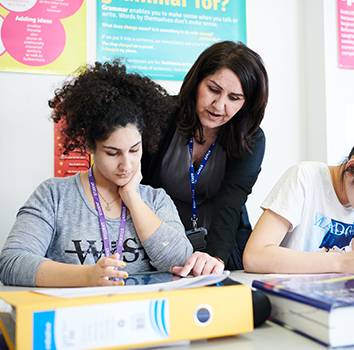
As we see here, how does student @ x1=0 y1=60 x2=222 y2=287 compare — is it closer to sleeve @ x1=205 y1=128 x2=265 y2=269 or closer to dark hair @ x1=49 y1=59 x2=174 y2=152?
dark hair @ x1=49 y1=59 x2=174 y2=152

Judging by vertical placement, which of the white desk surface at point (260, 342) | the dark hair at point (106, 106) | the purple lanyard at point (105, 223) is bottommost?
the white desk surface at point (260, 342)

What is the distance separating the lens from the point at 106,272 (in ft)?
2.26

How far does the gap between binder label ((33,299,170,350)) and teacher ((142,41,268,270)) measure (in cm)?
78

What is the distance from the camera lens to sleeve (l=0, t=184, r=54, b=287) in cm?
83

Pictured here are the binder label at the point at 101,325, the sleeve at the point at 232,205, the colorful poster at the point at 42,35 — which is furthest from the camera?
the colorful poster at the point at 42,35

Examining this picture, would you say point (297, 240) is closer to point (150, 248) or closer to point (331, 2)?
point (150, 248)

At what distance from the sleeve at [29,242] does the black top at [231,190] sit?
1.43 ft

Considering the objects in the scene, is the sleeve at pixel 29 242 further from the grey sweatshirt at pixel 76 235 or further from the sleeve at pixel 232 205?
the sleeve at pixel 232 205

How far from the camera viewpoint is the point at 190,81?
1.33m

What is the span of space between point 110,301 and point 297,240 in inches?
34.9

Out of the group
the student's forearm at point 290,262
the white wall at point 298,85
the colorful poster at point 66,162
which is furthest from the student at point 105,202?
the white wall at point 298,85

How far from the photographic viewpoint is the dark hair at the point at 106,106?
3.32 ft

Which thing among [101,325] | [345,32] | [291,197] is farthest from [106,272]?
[345,32]

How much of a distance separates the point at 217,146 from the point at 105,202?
53 cm
